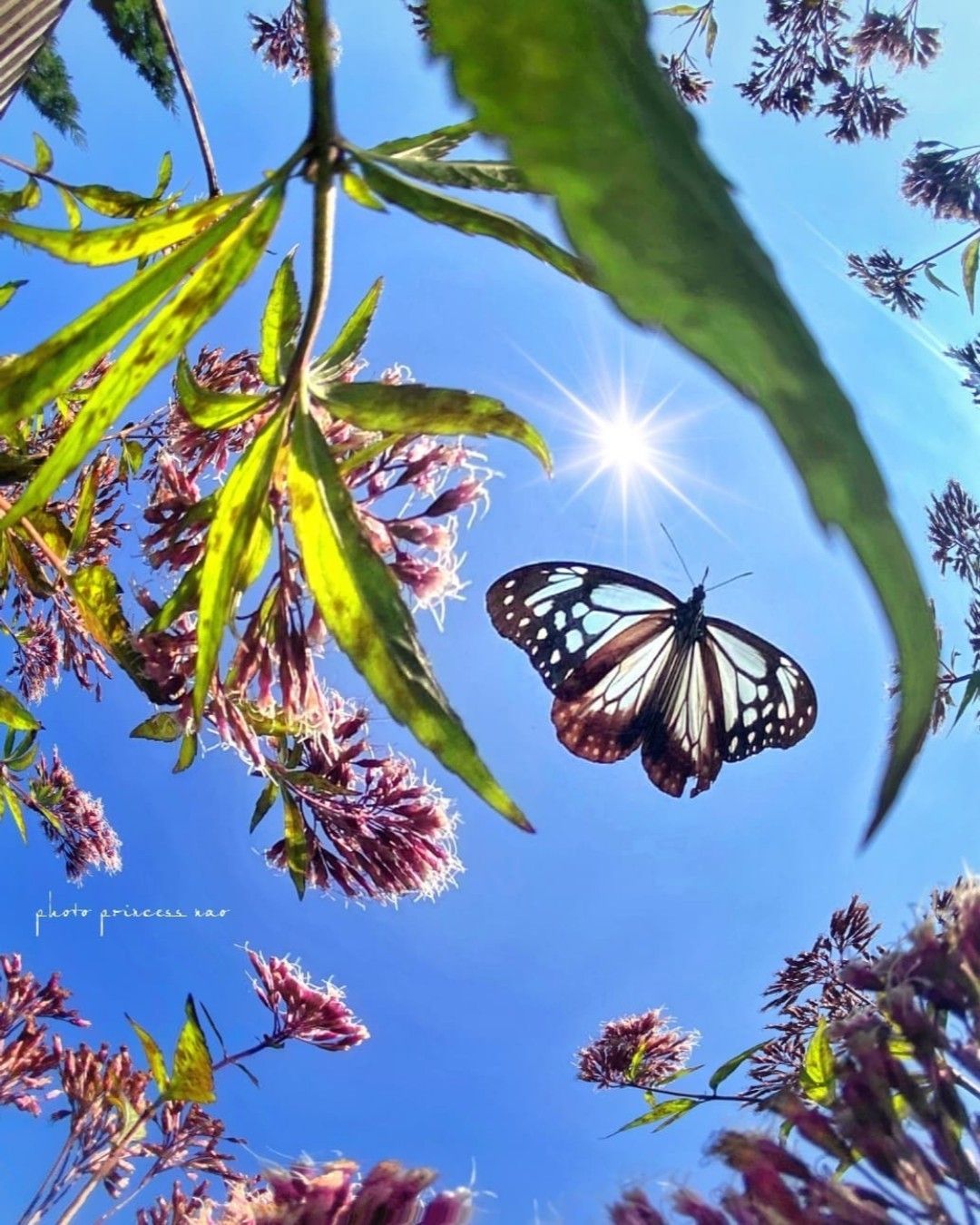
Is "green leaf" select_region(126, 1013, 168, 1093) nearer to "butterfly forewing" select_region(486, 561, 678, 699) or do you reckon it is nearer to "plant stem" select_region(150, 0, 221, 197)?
"plant stem" select_region(150, 0, 221, 197)

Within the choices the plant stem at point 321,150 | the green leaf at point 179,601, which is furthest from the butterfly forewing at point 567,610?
the plant stem at point 321,150

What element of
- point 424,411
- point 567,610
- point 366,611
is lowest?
point 366,611

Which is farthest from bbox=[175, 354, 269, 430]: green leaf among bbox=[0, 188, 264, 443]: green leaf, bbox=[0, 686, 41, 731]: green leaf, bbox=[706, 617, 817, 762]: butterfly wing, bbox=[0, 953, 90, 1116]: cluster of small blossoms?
bbox=[706, 617, 817, 762]: butterfly wing

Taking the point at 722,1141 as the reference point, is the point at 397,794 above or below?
above

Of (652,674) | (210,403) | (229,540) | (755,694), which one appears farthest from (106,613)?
(755,694)

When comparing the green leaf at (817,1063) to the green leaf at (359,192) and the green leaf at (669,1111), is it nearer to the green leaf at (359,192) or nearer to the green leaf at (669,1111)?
the green leaf at (669,1111)

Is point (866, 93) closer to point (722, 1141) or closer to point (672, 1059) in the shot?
point (672, 1059)

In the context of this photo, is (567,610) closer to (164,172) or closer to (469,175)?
(164,172)

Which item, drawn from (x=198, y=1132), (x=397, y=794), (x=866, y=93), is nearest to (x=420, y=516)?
(x=397, y=794)
